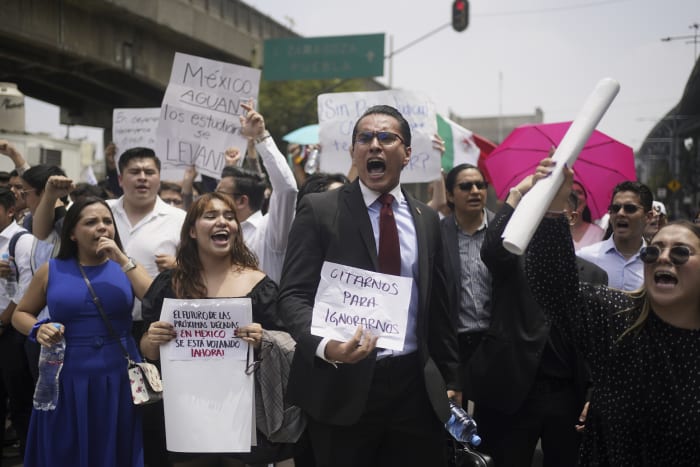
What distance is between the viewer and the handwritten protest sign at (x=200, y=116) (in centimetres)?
632

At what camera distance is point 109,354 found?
436cm

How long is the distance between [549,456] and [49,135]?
25.6m

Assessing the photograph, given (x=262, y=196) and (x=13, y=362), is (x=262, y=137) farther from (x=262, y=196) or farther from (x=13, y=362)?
(x=13, y=362)

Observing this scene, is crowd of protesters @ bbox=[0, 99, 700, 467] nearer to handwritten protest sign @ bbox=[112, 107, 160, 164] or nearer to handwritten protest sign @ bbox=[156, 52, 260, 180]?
handwritten protest sign @ bbox=[156, 52, 260, 180]

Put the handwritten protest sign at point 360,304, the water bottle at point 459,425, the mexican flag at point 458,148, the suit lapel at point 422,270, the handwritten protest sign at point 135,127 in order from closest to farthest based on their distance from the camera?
the handwritten protest sign at point 360,304 < the suit lapel at point 422,270 < the water bottle at point 459,425 < the mexican flag at point 458,148 < the handwritten protest sign at point 135,127

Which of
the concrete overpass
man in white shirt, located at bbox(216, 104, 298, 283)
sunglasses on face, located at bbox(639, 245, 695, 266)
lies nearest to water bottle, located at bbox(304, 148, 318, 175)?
man in white shirt, located at bbox(216, 104, 298, 283)

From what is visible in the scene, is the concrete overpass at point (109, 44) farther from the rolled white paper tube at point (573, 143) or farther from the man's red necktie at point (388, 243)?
the rolled white paper tube at point (573, 143)

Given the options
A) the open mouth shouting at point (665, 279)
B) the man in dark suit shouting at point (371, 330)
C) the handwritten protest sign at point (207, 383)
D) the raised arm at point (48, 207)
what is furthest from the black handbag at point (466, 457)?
the raised arm at point (48, 207)

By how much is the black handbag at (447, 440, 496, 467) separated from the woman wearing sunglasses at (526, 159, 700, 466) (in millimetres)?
859

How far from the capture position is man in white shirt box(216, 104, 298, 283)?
185 inches

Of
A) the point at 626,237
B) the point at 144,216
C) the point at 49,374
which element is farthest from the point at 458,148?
the point at 49,374

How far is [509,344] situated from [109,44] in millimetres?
16547

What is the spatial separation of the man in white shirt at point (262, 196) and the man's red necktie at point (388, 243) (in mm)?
1286

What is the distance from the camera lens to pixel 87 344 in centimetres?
432
